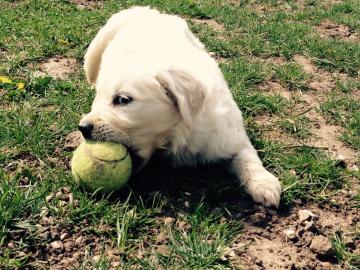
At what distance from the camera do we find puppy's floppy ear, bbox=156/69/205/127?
314 centimetres

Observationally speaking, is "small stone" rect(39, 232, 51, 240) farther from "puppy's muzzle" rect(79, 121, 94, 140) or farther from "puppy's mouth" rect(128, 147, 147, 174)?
"puppy's mouth" rect(128, 147, 147, 174)

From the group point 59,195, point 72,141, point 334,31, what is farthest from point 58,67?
point 334,31

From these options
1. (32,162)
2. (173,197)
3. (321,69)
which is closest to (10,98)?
(32,162)

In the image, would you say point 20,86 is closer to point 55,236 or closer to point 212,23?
point 55,236

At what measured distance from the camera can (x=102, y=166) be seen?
9.80 feet

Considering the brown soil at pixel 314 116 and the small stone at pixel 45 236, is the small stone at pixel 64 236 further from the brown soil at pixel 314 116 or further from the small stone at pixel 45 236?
the brown soil at pixel 314 116

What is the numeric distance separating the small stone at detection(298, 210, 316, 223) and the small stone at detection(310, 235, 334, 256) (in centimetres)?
21

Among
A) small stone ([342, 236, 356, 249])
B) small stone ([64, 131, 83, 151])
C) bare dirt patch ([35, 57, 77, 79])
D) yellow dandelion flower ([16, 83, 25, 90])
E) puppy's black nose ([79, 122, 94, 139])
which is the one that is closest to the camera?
small stone ([342, 236, 356, 249])

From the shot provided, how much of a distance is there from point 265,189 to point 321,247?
0.57 metres

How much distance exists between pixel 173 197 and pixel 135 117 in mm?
609

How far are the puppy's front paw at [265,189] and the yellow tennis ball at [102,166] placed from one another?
2.90 ft

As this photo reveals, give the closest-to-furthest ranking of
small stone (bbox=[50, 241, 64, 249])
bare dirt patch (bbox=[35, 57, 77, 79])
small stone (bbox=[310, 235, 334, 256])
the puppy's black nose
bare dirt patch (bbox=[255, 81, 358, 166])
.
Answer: small stone (bbox=[50, 241, 64, 249]), small stone (bbox=[310, 235, 334, 256]), the puppy's black nose, bare dirt patch (bbox=[255, 81, 358, 166]), bare dirt patch (bbox=[35, 57, 77, 79])

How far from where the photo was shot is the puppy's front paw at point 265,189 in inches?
127

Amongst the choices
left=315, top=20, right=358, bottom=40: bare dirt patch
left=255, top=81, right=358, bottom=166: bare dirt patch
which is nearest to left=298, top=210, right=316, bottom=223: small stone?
left=255, top=81, right=358, bottom=166: bare dirt patch
